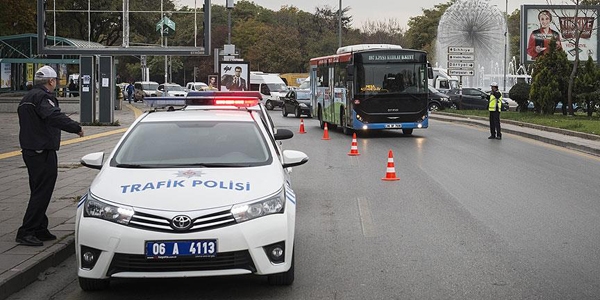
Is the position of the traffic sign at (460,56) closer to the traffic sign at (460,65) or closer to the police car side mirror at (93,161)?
the traffic sign at (460,65)

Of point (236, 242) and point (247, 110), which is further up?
point (247, 110)

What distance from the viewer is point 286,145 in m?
25.1

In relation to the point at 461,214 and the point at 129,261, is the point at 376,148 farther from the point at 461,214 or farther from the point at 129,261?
the point at 129,261

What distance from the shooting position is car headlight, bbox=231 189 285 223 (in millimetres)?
6965

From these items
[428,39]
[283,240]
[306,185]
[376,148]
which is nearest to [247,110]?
[283,240]

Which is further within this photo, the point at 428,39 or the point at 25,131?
the point at 428,39

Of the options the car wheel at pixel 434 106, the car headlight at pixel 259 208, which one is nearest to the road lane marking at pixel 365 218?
the car headlight at pixel 259 208

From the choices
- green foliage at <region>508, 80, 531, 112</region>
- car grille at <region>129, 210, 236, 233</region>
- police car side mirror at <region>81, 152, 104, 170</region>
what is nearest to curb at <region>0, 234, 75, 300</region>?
police car side mirror at <region>81, 152, 104, 170</region>

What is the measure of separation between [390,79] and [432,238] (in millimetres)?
19986

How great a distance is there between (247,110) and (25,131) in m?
2.41

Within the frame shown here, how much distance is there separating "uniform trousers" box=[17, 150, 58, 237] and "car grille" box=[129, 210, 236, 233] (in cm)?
233

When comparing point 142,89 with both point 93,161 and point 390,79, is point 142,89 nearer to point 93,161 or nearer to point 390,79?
point 390,79

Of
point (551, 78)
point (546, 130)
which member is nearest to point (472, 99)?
point (551, 78)

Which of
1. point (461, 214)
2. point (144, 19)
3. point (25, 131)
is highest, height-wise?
point (144, 19)
